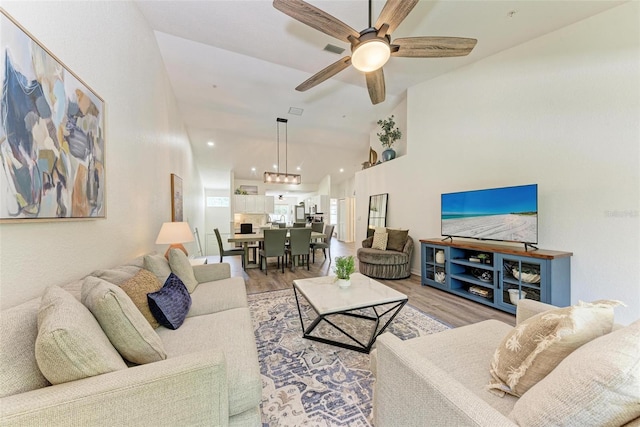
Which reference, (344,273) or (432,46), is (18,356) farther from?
(432,46)

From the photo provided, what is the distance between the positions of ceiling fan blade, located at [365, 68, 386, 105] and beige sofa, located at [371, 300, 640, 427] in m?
2.26

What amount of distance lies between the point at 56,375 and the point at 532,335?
5.64 ft

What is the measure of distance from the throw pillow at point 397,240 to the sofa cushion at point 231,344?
124 inches

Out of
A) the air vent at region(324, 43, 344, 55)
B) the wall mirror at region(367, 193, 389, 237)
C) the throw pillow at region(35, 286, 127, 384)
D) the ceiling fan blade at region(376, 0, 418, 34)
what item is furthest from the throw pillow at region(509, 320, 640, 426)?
the wall mirror at region(367, 193, 389, 237)

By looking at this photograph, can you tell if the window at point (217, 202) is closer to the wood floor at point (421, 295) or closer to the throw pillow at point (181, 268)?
the wood floor at point (421, 295)

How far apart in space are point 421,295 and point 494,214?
1.41 metres

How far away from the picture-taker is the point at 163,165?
10.6 ft

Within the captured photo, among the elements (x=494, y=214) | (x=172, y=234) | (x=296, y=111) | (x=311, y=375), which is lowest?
(x=311, y=375)

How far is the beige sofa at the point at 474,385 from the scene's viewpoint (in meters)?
0.59

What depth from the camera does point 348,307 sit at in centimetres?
183

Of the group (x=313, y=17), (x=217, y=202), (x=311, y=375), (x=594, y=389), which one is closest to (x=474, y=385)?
(x=594, y=389)

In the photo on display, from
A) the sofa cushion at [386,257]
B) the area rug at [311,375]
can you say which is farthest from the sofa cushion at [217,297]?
the sofa cushion at [386,257]

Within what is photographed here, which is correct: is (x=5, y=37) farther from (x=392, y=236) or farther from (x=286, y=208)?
(x=286, y=208)

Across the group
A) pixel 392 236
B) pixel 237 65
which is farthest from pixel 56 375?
pixel 392 236
